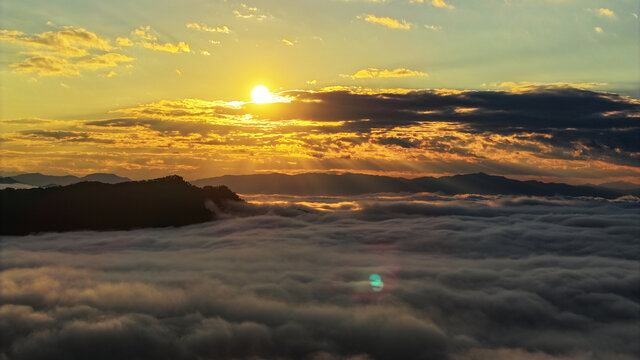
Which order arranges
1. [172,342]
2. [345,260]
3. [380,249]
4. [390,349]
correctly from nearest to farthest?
1. [172,342]
2. [390,349]
3. [345,260]
4. [380,249]

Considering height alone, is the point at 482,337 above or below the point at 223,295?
below

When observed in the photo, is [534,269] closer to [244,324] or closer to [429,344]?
[429,344]

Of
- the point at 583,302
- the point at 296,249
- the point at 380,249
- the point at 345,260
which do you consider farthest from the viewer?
the point at 380,249

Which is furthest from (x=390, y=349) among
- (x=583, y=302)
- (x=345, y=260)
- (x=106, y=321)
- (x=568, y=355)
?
(x=345, y=260)

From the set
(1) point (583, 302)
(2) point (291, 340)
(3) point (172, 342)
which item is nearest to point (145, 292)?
(3) point (172, 342)

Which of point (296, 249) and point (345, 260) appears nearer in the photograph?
point (345, 260)

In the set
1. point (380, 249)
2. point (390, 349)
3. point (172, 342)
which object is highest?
point (172, 342)
